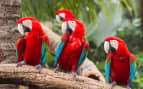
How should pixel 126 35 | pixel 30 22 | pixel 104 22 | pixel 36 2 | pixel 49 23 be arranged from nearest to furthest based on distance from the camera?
pixel 30 22 < pixel 36 2 < pixel 49 23 < pixel 104 22 < pixel 126 35

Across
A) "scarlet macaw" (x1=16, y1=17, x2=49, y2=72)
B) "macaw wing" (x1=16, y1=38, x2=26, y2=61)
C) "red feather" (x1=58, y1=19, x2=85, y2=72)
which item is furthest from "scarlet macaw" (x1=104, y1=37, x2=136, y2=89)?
"macaw wing" (x1=16, y1=38, x2=26, y2=61)

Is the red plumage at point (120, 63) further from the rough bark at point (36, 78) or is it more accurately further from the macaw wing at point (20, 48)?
the macaw wing at point (20, 48)

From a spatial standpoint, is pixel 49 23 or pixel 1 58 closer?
pixel 1 58

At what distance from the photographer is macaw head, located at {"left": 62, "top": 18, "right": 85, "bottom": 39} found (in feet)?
5.79

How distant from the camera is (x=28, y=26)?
1.60 m

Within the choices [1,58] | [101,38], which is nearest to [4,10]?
[1,58]

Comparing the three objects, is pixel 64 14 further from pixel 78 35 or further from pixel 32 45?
pixel 32 45

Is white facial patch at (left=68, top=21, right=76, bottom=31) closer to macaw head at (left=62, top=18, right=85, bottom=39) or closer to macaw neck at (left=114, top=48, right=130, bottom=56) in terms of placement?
macaw head at (left=62, top=18, right=85, bottom=39)

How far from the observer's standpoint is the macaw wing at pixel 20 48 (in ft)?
5.41

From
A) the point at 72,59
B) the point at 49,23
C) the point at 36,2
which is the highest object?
the point at 36,2

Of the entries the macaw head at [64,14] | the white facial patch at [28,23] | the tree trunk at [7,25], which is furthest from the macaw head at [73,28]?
the macaw head at [64,14]

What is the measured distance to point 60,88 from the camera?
1468 millimetres

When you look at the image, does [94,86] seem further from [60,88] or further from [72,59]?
[72,59]

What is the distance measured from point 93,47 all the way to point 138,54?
928 mm
